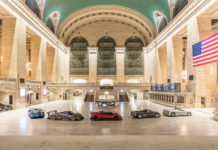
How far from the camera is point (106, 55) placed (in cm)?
4638

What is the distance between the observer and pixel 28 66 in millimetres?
35719

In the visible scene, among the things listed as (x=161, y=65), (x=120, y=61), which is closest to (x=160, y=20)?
(x=161, y=65)

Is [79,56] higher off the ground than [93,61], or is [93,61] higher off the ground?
[79,56]

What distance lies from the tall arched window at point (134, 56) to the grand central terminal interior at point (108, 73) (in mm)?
265

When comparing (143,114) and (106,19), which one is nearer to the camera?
(143,114)

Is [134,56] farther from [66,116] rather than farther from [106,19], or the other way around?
[66,116]

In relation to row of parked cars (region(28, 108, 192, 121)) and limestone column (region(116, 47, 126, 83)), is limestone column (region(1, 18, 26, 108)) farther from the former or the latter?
limestone column (region(116, 47, 126, 83))

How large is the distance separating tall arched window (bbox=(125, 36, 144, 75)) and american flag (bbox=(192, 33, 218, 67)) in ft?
87.1

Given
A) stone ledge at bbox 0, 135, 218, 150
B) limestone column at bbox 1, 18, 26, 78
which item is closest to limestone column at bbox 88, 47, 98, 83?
limestone column at bbox 1, 18, 26, 78

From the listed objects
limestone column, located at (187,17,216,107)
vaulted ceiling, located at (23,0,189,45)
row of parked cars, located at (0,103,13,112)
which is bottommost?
row of parked cars, located at (0,103,13,112)

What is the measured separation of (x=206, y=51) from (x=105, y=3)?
28087 millimetres

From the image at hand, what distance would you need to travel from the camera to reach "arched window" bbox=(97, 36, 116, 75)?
151ft

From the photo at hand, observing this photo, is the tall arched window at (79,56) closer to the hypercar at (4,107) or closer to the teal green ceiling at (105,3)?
the teal green ceiling at (105,3)

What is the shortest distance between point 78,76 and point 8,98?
2573 centimetres
